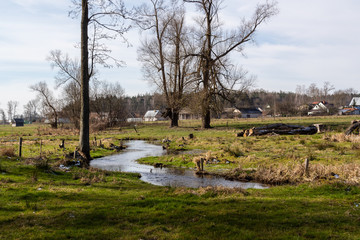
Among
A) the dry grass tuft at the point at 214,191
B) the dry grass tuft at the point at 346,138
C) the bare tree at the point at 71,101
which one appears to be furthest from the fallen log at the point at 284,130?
the bare tree at the point at 71,101

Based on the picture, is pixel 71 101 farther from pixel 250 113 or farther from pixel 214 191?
pixel 250 113

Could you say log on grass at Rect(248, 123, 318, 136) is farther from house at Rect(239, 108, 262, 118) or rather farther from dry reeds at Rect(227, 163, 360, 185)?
house at Rect(239, 108, 262, 118)

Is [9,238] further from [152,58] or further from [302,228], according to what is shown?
[152,58]

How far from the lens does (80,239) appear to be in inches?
233

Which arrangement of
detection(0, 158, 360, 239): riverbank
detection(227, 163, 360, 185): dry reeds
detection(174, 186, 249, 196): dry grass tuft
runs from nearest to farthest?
detection(0, 158, 360, 239): riverbank → detection(174, 186, 249, 196): dry grass tuft → detection(227, 163, 360, 185): dry reeds

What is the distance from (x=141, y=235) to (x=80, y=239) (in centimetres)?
122

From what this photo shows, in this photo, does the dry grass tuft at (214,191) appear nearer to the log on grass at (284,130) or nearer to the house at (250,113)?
the log on grass at (284,130)

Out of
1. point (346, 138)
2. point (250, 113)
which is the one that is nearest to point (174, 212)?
point (346, 138)

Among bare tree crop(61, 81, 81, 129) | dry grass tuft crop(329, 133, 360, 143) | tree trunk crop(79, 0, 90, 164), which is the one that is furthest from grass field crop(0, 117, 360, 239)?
bare tree crop(61, 81, 81, 129)

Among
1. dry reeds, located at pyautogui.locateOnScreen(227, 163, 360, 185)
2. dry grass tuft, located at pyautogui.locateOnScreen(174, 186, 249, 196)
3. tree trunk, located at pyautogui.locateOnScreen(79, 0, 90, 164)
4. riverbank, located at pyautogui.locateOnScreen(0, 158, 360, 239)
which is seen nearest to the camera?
riverbank, located at pyautogui.locateOnScreen(0, 158, 360, 239)

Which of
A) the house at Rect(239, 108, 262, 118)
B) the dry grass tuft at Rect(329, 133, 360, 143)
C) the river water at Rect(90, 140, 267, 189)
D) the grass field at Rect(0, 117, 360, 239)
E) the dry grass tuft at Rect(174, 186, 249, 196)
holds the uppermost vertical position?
the house at Rect(239, 108, 262, 118)

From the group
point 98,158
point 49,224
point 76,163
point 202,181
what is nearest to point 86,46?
point 76,163

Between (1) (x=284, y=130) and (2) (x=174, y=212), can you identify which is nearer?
(2) (x=174, y=212)

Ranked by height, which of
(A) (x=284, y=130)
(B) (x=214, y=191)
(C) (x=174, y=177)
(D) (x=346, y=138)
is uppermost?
(A) (x=284, y=130)
